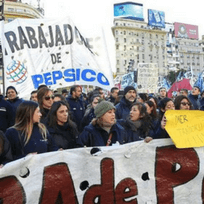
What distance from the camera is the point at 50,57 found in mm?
7129

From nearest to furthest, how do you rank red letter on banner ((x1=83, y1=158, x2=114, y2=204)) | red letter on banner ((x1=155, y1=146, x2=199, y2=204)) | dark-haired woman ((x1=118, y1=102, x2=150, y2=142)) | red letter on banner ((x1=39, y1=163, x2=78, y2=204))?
red letter on banner ((x1=39, y1=163, x2=78, y2=204)), red letter on banner ((x1=83, y1=158, x2=114, y2=204)), red letter on banner ((x1=155, y1=146, x2=199, y2=204)), dark-haired woman ((x1=118, y1=102, x2=150, y2=142))

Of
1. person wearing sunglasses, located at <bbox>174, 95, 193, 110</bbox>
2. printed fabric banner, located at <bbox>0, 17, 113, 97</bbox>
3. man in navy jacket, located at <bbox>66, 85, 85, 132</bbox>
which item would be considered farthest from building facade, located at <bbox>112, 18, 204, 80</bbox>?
person wearing sunglasses, located at <bbox>174, 95, 193, 110</bbox>

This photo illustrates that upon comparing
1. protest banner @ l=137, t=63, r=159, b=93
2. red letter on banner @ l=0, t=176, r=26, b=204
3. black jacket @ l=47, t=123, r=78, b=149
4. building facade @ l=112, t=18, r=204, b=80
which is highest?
building facade @ l=112, t=18, r=204, b=80

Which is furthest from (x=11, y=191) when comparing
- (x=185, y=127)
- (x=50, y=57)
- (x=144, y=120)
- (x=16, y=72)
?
(x=50, y=57)

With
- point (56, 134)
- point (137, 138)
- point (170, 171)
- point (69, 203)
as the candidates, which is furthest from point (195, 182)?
point (56, 134)

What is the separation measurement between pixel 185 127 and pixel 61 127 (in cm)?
139

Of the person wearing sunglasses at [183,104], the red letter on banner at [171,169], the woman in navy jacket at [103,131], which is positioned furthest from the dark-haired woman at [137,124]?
the red letter on banner at [171,169]

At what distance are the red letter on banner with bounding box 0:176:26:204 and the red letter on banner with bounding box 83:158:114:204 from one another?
0.57 m

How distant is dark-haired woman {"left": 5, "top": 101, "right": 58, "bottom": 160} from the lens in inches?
133

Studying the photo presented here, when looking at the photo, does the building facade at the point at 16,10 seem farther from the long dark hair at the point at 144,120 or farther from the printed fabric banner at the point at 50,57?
the long dark hair at the point at 144,120

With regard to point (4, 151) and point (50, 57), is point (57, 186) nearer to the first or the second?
point (4, 151)

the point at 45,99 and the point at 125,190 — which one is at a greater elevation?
the point at 45,99

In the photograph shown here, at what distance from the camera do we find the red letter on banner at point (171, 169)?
3.53 m

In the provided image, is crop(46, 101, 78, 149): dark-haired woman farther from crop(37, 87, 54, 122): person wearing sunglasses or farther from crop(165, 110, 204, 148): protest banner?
crop(165, 110, 204, 148): protest banner
